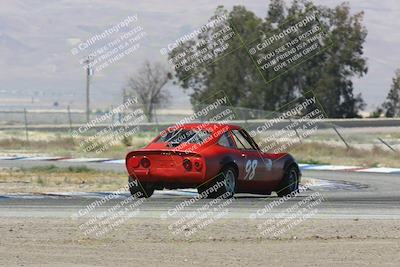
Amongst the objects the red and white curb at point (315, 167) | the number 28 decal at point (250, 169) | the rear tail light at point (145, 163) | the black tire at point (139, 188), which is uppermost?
the rear tail light at point (145, 163)

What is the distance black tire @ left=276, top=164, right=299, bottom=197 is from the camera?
62.0 ft

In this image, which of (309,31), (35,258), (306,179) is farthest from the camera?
(309,31)

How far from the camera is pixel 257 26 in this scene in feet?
251

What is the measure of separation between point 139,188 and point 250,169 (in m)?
1.96

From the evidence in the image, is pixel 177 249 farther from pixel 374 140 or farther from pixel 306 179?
pixel 374 140

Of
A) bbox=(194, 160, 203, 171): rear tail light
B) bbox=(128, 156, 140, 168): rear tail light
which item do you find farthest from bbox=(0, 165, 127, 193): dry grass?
bbox=(194, 160, 203, 171): rear tail light

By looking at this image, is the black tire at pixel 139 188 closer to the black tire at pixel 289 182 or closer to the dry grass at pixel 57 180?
the black tire at pixel 289 182

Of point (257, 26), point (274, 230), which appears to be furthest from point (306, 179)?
point (257, 26)

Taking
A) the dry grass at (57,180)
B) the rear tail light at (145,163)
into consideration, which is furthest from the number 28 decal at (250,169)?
the dry grass at (57,180)

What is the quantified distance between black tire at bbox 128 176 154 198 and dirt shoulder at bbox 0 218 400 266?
3373mm

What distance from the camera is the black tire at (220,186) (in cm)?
1716

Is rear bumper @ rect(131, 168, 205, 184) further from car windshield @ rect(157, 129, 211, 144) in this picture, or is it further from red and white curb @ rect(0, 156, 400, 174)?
red and white curb @ rect(0, 156, 400, 174)

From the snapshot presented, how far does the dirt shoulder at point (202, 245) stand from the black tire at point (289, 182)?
454 centimetres

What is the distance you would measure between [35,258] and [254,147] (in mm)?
8564
